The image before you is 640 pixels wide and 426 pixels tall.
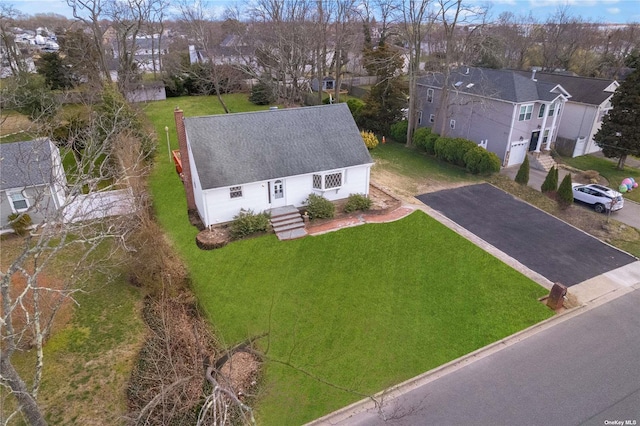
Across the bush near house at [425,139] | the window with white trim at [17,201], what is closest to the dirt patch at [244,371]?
the window with white trim at [17,201]

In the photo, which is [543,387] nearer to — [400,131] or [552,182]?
[552,182]

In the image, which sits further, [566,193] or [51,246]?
[566,193]

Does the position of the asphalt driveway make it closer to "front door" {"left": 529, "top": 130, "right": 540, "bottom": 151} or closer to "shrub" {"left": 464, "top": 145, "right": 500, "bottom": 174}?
"shrub" {"left": 464, "top": 145, "right": 500, "bottom": 174}

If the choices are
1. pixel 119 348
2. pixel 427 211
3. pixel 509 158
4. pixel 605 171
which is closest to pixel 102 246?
pixel 119 348

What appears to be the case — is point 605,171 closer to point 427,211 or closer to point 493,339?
point 427,211

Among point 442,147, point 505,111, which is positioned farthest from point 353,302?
point 505,111

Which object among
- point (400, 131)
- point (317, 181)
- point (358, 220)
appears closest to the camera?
point (358, 220)
